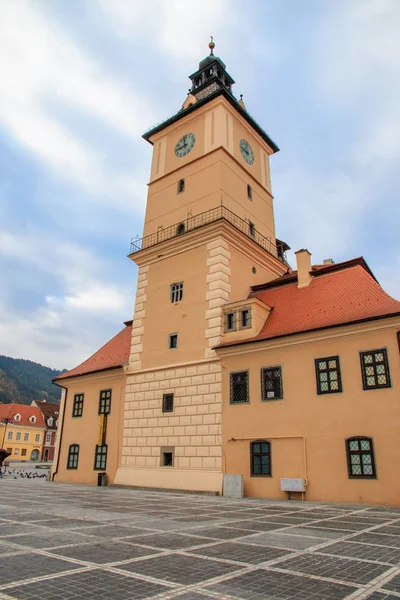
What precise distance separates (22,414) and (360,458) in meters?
73.4

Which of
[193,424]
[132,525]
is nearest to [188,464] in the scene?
[193,424]

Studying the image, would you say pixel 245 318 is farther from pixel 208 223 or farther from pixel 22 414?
pixel 22 414

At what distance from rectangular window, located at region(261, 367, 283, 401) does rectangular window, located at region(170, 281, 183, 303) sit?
702 cm

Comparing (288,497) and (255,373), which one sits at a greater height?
(255,373)

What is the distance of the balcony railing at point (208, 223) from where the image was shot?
2503cm

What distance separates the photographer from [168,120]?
1216 inches

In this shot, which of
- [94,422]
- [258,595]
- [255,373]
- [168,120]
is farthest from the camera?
[168,120]

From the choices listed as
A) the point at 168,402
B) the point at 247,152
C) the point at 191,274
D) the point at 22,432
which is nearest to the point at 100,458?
the point at 168,402

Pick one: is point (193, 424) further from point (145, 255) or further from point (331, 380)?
point (145, 255)

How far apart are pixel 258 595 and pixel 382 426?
12588mm

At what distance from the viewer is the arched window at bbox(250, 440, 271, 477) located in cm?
1867

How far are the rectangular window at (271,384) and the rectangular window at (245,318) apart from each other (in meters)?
2.52

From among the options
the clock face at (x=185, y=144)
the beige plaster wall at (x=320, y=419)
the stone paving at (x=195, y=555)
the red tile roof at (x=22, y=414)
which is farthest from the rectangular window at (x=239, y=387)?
the red tile roof at (x=22, y=414)

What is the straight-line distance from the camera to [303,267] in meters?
23.3
